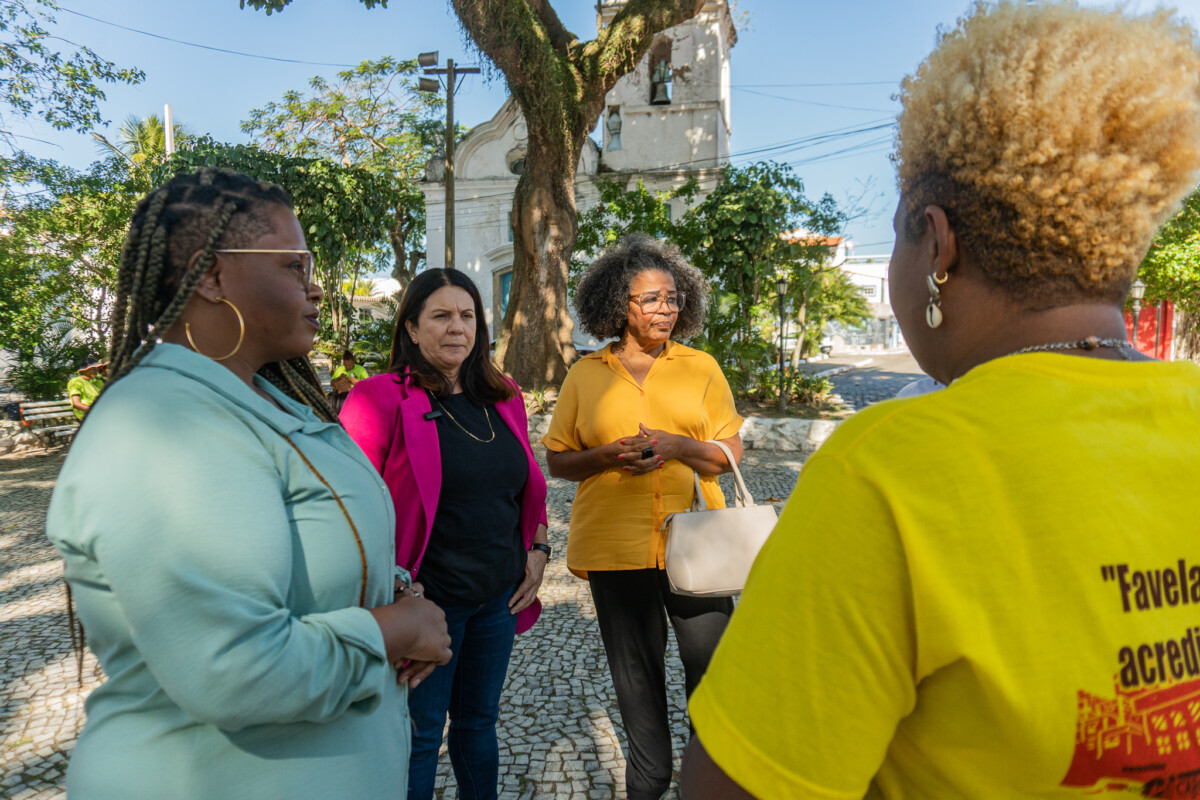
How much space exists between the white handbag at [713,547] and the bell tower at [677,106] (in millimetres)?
21076

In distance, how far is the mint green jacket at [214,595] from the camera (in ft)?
3.54

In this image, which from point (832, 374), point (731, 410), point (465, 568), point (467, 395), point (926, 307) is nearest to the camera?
point (926, 307)

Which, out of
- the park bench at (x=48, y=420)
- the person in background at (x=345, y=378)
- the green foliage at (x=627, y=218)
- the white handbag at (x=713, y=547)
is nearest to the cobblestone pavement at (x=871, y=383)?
the green foliage at (x=627, y=218)

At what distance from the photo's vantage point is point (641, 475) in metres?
2.72

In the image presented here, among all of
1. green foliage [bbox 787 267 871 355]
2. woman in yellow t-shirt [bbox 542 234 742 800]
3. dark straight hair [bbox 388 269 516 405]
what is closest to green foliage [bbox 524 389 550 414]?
green foliage [bbox 787 267 871 355]

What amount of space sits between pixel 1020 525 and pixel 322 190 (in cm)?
1913

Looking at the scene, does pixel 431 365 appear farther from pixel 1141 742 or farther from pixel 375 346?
pixel 375 346

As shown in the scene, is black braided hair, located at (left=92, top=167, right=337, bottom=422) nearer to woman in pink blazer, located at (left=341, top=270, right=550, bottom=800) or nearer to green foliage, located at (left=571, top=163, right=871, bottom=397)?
woman in pink blazer, located at (left=341, top=270, right=550, bottom=800)

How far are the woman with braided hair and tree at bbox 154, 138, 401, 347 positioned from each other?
16.2m

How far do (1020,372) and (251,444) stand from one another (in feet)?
3.63

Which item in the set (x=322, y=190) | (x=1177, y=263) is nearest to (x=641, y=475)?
(x=322, y=190)

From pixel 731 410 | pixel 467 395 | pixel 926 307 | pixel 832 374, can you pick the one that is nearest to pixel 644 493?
pixel 731 410

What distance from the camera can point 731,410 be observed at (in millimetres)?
2980

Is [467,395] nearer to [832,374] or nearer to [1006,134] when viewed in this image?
[1006,134]
